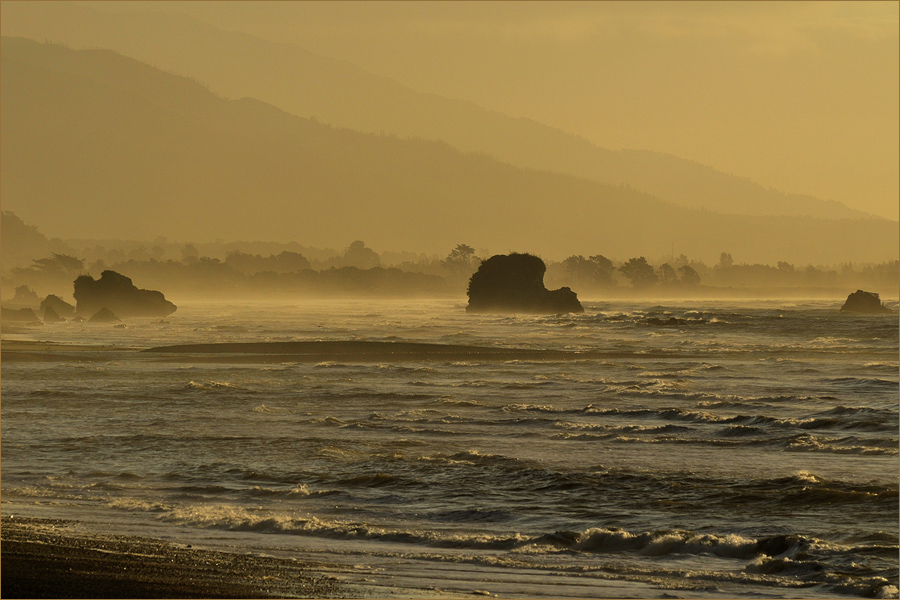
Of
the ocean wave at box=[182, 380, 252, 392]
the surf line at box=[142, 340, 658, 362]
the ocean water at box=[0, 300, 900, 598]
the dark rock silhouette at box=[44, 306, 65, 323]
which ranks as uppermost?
the dark rock silhouette at box=[44, 306, 65, 323]

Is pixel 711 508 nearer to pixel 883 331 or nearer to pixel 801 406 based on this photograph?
pixel 801 406

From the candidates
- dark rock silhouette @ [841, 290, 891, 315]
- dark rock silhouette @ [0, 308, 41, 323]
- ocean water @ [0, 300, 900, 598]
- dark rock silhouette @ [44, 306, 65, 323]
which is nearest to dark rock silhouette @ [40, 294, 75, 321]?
dark rock silhouette @ [44, 306, 65, 323]

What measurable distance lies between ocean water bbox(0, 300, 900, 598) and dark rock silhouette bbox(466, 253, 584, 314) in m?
77.9

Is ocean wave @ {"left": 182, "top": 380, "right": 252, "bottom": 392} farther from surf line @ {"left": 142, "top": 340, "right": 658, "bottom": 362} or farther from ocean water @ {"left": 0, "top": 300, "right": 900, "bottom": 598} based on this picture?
surf line @ {"left": 142, "top": 340, "right": 658, "bottom": 362}

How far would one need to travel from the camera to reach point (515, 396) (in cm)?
3556

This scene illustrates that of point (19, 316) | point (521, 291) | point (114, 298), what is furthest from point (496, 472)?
point (521, 291)

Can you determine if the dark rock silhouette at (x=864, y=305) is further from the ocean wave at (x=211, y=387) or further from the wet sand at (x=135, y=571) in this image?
the wet sand at (x=135, y=571)

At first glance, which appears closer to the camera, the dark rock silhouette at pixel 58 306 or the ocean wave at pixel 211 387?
the ocean wave at pixel 211 387

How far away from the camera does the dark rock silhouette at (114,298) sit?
10858 centimetres

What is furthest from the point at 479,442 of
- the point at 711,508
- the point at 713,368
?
the point at 713,368

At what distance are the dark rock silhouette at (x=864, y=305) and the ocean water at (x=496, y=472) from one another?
239 ft

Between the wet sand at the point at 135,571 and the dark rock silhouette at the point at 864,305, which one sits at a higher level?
the dark rock silhouette at the point at 864,305

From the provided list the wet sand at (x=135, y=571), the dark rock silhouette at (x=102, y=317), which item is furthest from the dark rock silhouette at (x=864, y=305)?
the wet sand at (x=135, y=571)

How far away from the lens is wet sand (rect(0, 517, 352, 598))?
11.9 meters
